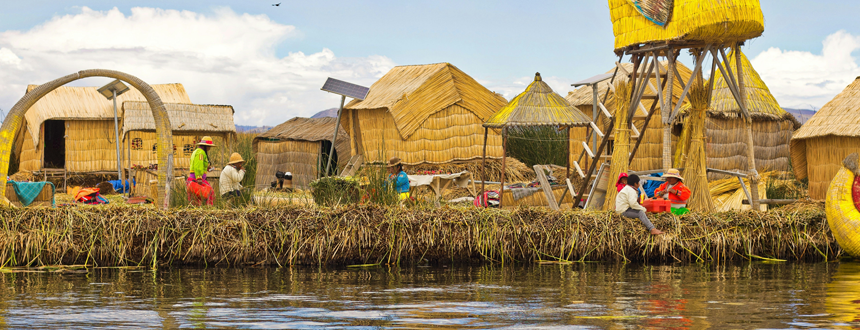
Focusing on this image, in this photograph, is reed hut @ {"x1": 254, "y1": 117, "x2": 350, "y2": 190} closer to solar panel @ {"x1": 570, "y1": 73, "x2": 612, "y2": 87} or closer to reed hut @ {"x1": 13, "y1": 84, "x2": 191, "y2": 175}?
reed hut @ {"x1": 13, "y1": 84, "x2": 191, "y2": 175}

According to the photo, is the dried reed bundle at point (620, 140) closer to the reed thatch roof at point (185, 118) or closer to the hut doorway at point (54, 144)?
the reed thatch roof at point (185, 118)

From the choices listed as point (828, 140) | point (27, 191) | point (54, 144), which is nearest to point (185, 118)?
point (54, 144)

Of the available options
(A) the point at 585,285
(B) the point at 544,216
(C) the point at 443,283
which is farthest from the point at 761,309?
(B) the point at 544,216

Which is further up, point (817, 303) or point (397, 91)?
point (397, 91)

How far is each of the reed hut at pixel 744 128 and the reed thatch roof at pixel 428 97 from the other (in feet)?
18.5

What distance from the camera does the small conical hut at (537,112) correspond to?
502 inches

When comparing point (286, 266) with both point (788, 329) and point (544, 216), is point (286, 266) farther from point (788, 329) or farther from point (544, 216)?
point (788, 329)

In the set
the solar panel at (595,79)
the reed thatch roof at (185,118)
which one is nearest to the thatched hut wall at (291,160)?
the reed thatch roof at (185,118)

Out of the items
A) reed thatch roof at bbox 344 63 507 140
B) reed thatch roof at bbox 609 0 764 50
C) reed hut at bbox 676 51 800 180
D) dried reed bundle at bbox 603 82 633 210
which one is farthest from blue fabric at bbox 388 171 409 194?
reed thatch roof at bbox 344 63 507 140

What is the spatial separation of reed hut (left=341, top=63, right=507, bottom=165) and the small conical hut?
8.19 metres

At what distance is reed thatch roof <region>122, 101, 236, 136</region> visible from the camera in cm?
2125

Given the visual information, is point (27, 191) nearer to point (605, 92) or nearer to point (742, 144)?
point (605, 92)

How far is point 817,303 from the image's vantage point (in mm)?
6980

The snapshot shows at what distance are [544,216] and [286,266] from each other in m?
3.05
